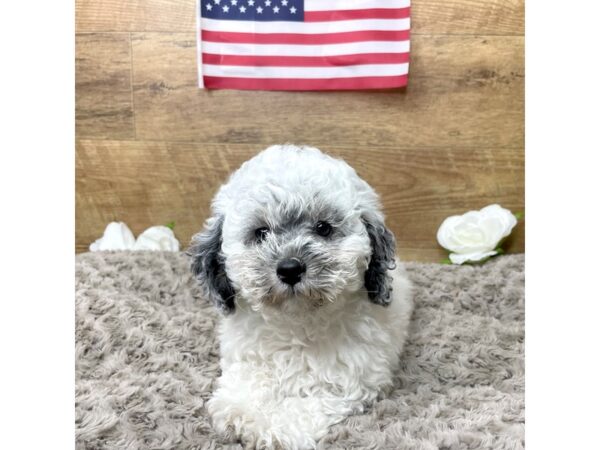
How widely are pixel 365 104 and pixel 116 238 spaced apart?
143 centimetres

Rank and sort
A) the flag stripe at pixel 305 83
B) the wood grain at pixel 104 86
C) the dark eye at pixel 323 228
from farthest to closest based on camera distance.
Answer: the wood grain at pixel 104 86 < the flag stripe at pixel 305 83 < the dark eye at pixel 323 228

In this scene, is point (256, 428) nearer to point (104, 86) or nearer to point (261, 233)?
point (261, 233)

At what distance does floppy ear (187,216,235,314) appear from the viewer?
1.79 meters

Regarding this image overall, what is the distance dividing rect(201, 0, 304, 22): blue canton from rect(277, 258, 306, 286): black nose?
5.12ft

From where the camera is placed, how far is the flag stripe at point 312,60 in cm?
272

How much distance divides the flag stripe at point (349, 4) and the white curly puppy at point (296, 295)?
3.81ft

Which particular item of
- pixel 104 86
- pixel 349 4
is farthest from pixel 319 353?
pixel 104 86

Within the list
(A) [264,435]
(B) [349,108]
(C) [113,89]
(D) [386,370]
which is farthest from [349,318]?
(C) [113,89]

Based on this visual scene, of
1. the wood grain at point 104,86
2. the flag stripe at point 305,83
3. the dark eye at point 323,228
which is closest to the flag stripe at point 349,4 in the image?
the flag stripe at point 305,83

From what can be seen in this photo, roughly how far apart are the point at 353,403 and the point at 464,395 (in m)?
0.38

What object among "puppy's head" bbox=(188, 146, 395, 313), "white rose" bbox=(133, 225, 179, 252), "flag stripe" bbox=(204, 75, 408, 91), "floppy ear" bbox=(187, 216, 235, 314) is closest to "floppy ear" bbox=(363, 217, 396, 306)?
"puppy's head" bbox=(188, 146, 395, 313)

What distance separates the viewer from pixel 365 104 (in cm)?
285

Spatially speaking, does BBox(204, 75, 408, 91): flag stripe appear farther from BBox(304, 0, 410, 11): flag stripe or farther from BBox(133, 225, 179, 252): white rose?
BBox(133, 225, 179, 252): white rose

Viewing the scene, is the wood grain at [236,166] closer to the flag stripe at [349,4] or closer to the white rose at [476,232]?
the white rose at [476,232]
